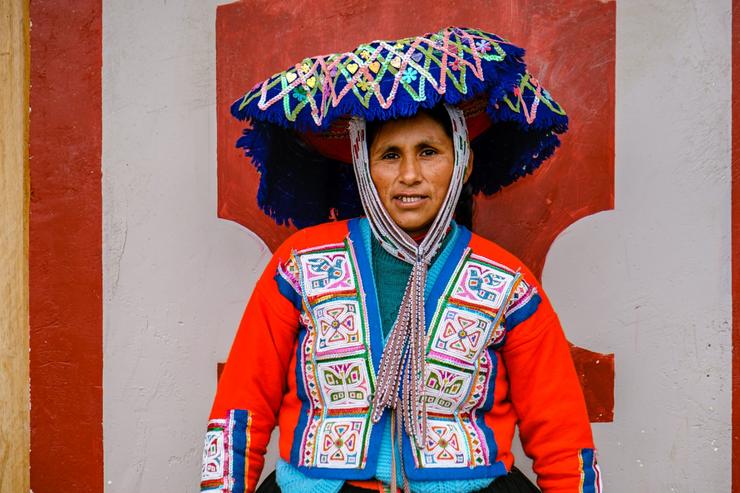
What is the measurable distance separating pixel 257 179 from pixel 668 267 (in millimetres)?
1364

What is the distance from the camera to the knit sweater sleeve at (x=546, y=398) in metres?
1.88

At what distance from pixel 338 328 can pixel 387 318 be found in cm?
13

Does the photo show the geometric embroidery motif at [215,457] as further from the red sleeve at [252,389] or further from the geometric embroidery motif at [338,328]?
the geometric embroidery motif at [338,328]

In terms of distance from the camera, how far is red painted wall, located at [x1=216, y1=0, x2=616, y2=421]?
248cm

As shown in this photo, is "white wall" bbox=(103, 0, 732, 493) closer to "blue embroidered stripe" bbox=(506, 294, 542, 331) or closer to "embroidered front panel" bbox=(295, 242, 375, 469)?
"blue embroidered stripe" bbox=(506, 294, 542, 331)

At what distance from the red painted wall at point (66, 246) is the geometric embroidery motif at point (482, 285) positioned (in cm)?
136

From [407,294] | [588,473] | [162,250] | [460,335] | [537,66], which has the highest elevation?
[537,66]

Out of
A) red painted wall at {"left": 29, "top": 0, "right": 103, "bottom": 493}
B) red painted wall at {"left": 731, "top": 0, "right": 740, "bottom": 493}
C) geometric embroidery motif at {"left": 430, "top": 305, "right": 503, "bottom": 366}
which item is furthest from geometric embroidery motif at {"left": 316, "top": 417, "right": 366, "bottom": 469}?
red painted wall at {"left": 731, "top": 0, "right": 740, "bottom": 493}

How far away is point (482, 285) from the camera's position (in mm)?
1942

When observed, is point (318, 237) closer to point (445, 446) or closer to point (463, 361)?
point (463, 361)

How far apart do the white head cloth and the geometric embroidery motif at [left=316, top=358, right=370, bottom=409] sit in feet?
0.14

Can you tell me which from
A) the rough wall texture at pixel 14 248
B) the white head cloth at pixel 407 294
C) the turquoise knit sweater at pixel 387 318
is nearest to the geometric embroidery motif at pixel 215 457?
the turquoise knit sweater at pixel 387 318

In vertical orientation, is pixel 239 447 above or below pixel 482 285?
below

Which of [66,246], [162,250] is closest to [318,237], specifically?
[162,250]
